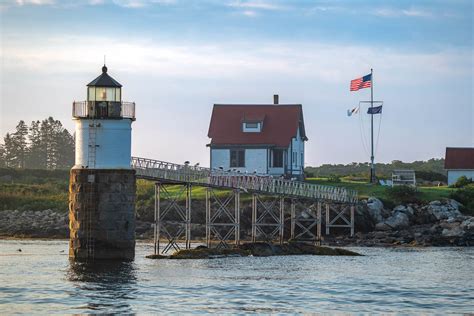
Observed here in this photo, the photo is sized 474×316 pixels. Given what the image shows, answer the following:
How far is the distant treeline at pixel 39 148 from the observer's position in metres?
140

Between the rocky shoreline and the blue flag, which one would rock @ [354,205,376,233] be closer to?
the rocky shoreline

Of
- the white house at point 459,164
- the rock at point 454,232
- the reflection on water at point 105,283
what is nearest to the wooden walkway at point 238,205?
the rock at point 454,232

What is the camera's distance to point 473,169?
93938 mm

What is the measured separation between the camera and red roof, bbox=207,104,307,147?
3196 inches

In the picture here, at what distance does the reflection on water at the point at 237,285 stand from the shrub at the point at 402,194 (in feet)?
73.5

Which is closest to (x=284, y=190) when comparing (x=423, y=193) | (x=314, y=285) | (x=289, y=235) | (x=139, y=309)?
(x=289, y=235)

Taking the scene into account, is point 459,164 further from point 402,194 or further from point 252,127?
point 252,127

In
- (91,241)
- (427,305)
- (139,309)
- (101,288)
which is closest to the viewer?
(139,309)

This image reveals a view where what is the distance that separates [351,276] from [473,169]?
51819 millimetres

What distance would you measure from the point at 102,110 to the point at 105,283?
1247 centimetres

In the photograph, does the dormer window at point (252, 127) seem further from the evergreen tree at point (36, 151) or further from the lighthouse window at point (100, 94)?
the evergreen tree at point (36, 151)

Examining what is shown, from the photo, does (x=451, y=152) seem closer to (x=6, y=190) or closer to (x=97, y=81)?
(x=6, y=190)

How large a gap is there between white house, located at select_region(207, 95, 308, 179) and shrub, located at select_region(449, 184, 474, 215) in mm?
12806

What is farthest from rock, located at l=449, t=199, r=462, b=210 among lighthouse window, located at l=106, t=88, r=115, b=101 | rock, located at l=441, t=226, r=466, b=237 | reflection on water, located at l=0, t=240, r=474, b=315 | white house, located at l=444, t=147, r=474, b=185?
lighthouse window, located at l=106, t=88, r=115, b=101
